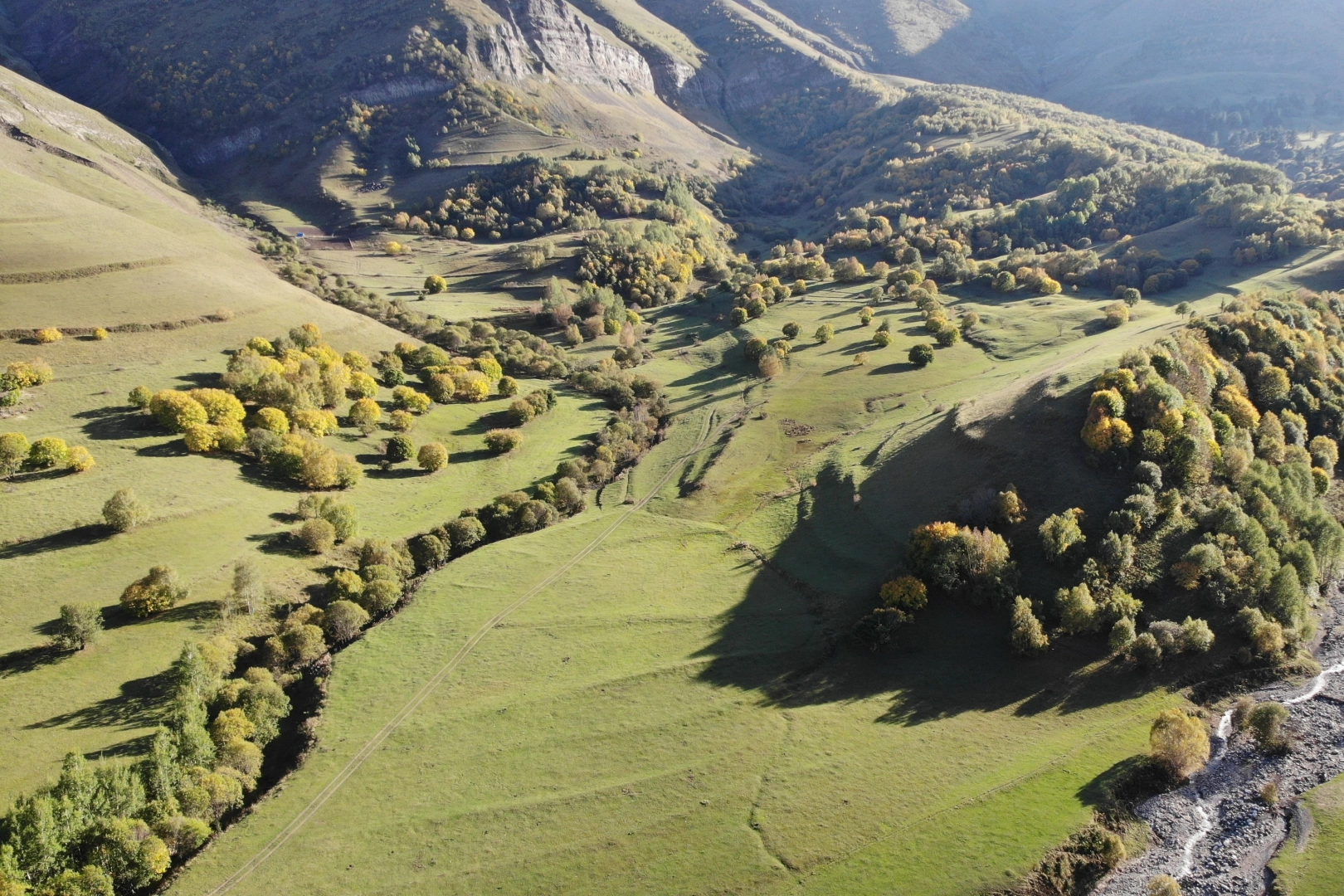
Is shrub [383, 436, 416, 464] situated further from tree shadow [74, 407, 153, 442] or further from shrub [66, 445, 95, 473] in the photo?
shrub [66, 445, 95, 473]

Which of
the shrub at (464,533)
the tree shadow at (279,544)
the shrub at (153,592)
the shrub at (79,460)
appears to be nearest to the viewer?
the shrub at (153,592)

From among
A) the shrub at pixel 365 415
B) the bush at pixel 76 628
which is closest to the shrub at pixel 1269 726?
the bush at pixel 76 628

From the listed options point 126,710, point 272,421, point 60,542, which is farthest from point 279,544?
point 272,421

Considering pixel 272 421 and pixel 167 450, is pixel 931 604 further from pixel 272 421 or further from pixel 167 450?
pixel 167 450

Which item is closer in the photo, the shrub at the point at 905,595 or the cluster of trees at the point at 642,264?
the shrub at the point at 905,595

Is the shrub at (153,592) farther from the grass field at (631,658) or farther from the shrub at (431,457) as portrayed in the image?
the shrub at (431,457)

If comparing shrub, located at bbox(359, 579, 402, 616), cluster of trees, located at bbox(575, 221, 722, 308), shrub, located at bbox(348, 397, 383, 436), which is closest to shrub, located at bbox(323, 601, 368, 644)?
shrub, located at bbox(359, 579, 402, 616)

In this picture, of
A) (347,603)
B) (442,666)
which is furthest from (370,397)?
(442,666)
